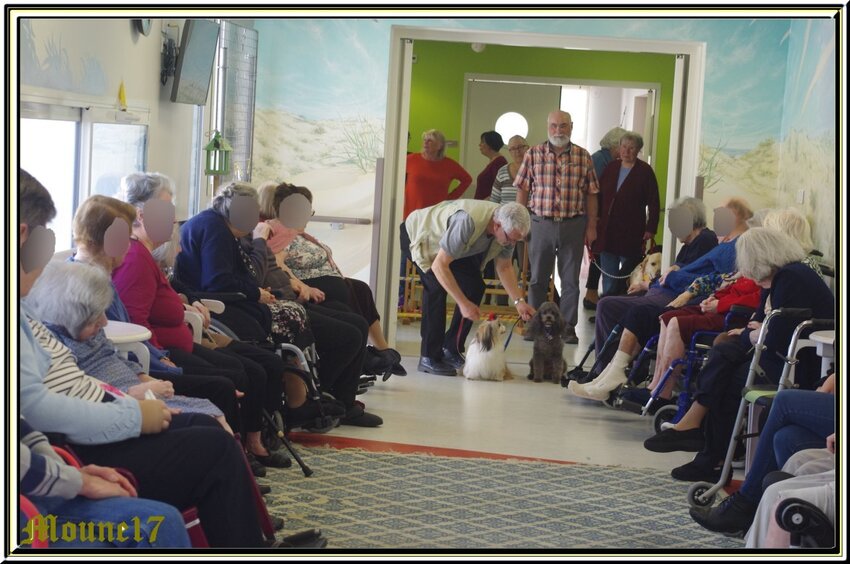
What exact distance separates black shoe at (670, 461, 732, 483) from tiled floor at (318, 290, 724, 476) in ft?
0.79

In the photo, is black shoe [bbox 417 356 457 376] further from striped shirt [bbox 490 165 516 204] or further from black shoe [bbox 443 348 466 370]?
striped shirt [bbox 490 165 516 204]

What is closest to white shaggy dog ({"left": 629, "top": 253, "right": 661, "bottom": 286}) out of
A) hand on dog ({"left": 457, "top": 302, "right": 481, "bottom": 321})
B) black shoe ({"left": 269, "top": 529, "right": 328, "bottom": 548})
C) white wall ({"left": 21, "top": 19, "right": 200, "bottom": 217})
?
Answer: hand on dog ({"left": 457, "top": 302, "right": 481, "bottom": 321})

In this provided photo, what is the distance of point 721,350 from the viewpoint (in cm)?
438

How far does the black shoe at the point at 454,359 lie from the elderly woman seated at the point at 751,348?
7.77 ft

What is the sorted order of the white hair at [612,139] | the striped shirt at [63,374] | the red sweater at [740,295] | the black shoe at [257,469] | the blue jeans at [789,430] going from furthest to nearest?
1. the white hair at [612,139]
2. the red sweater at [740,295]
3. the black shoe at [257,469]
4. the blue jeans at [789,430]
5. the striped shirt at [63,374]

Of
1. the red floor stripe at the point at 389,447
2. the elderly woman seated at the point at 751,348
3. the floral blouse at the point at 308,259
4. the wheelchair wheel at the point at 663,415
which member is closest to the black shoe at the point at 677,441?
the elderly woman seated at the point at 751,348

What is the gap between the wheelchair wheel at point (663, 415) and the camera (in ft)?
16.5

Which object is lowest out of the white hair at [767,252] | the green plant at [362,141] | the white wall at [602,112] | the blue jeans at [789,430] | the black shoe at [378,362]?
the black shoe at [378,362]

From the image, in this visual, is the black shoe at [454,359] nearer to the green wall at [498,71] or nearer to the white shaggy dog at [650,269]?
the white shaggy dog at [650,269]

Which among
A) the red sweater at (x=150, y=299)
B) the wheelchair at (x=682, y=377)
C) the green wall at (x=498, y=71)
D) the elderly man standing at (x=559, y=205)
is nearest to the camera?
the red sweater at (x=150, y=299)

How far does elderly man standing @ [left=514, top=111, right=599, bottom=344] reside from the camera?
7273 millimetres

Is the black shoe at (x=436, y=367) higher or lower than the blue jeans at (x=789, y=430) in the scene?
lower
